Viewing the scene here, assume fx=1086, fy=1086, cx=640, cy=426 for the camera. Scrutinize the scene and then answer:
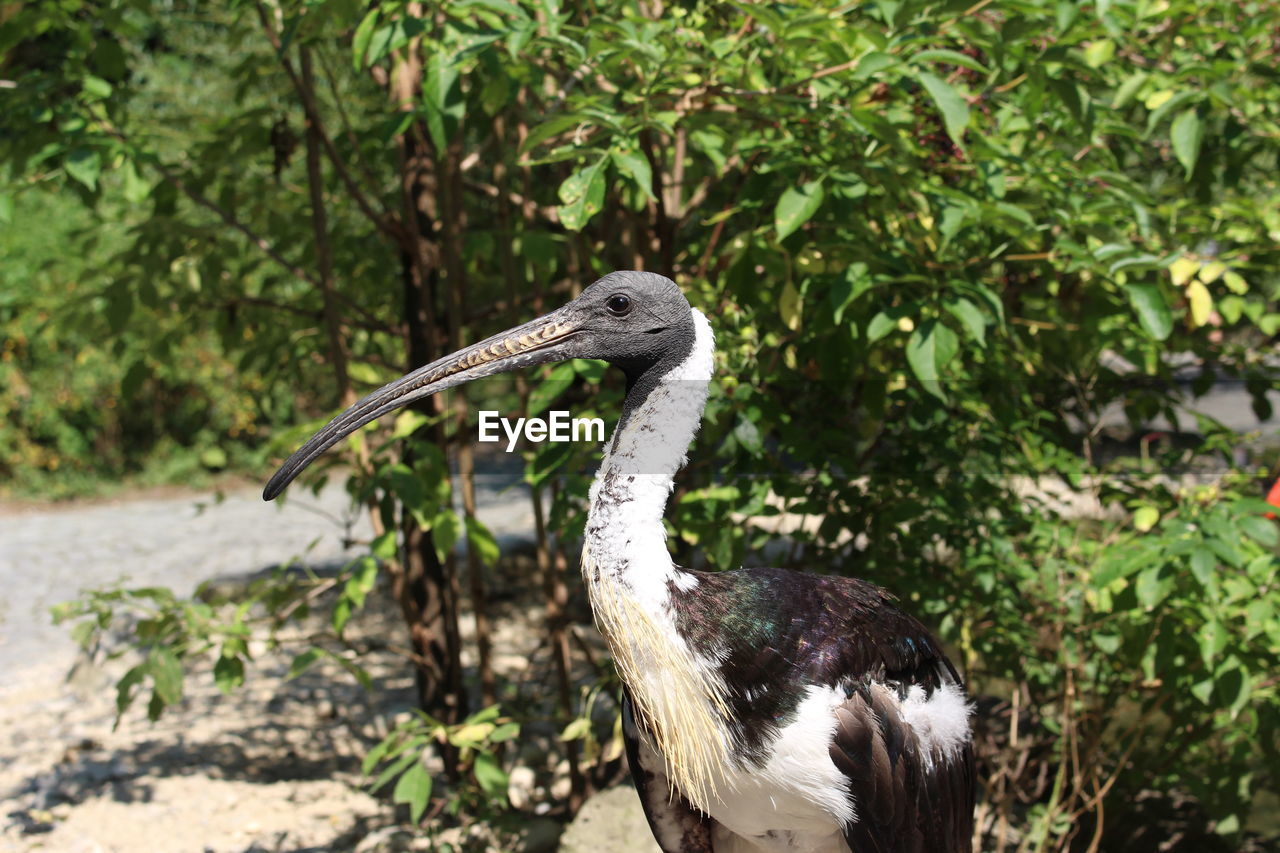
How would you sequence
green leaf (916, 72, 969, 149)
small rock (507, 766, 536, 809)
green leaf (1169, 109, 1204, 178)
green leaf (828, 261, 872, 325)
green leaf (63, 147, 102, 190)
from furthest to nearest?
1. small rock (507, 766, 536, 809)
2. green leaf (63, 147, 102, 190)
3. green leaf (1169, 109, 1204, 178)
4. green leaf (828, 261, 872, 325)
5. green leaf (916, 72, 969, 149)

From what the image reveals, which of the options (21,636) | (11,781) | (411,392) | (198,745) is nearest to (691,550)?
(411,392)

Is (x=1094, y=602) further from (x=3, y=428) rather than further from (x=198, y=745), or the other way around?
(x=3, y=428)

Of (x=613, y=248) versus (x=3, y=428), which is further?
(x=3, y=428)

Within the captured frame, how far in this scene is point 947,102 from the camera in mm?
2604

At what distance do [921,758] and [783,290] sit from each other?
1.45m

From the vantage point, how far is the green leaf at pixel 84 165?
133 inches

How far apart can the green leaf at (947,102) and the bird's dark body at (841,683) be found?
45.2 inches

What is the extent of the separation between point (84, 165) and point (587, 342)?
2046 mm

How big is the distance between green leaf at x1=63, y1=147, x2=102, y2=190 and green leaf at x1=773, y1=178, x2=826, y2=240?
7.05 feet

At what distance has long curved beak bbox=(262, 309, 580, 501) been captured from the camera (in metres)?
2.31

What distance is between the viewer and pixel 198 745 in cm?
505

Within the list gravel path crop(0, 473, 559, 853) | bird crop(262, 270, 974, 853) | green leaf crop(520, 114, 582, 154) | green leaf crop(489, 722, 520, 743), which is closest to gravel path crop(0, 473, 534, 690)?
gravel path crop(0, 473, 559, 853)

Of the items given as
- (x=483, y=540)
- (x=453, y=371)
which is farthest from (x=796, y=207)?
(x=483, y=540)

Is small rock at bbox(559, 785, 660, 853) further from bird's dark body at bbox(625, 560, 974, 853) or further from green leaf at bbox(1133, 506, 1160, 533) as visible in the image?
green leaf at bbox(1133, 506, 1160, 533)
